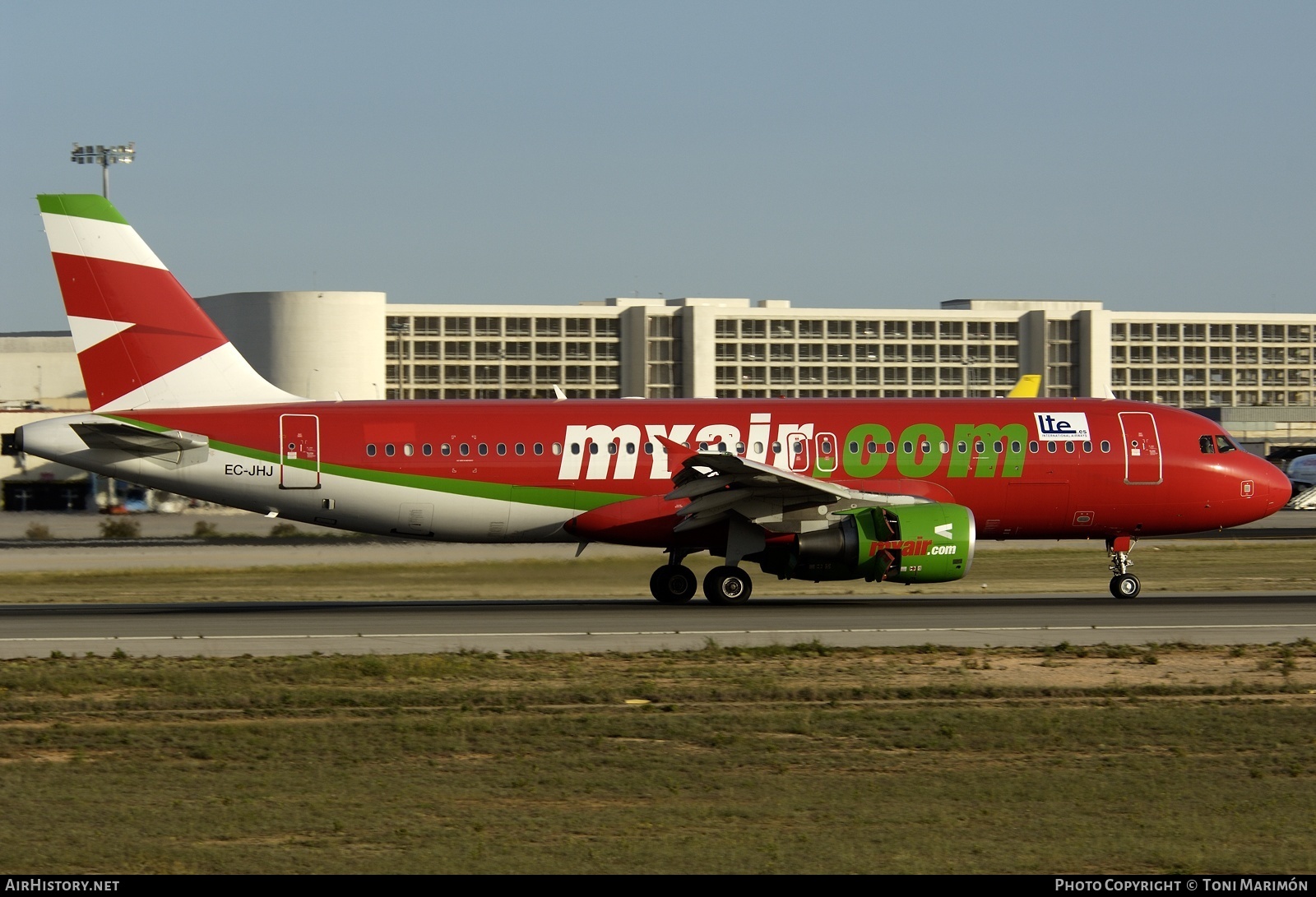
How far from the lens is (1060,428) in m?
29.3

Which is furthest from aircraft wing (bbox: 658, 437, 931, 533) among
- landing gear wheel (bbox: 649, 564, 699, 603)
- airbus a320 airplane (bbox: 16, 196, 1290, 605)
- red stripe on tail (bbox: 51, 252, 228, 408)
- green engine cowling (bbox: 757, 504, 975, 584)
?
red stripe on tail (bbox: 51, 252, 228, 408)

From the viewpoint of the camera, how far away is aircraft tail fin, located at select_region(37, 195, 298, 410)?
93.1ft

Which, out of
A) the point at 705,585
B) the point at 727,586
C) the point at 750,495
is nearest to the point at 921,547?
the point at 750,495

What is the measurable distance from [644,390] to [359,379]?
80.8ft

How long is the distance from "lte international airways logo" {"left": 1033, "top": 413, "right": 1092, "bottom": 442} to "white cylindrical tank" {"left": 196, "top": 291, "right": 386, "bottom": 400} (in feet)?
284

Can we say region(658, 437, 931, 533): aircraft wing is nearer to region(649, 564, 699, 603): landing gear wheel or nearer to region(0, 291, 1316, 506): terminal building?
region(649, 564, 699, 603): landing gear wheel

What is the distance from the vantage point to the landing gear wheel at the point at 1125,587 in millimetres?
28594

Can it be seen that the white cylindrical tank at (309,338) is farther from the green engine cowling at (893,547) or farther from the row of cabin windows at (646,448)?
the green engine cowling at (893,547)

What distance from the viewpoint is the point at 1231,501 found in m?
29.8

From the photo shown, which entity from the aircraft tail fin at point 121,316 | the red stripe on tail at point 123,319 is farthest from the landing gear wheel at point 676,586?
the red stripe on tail at point 123,319

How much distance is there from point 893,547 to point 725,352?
330 feet

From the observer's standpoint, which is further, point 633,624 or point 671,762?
point 633,624

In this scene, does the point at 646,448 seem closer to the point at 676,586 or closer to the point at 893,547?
the point at 676,586
